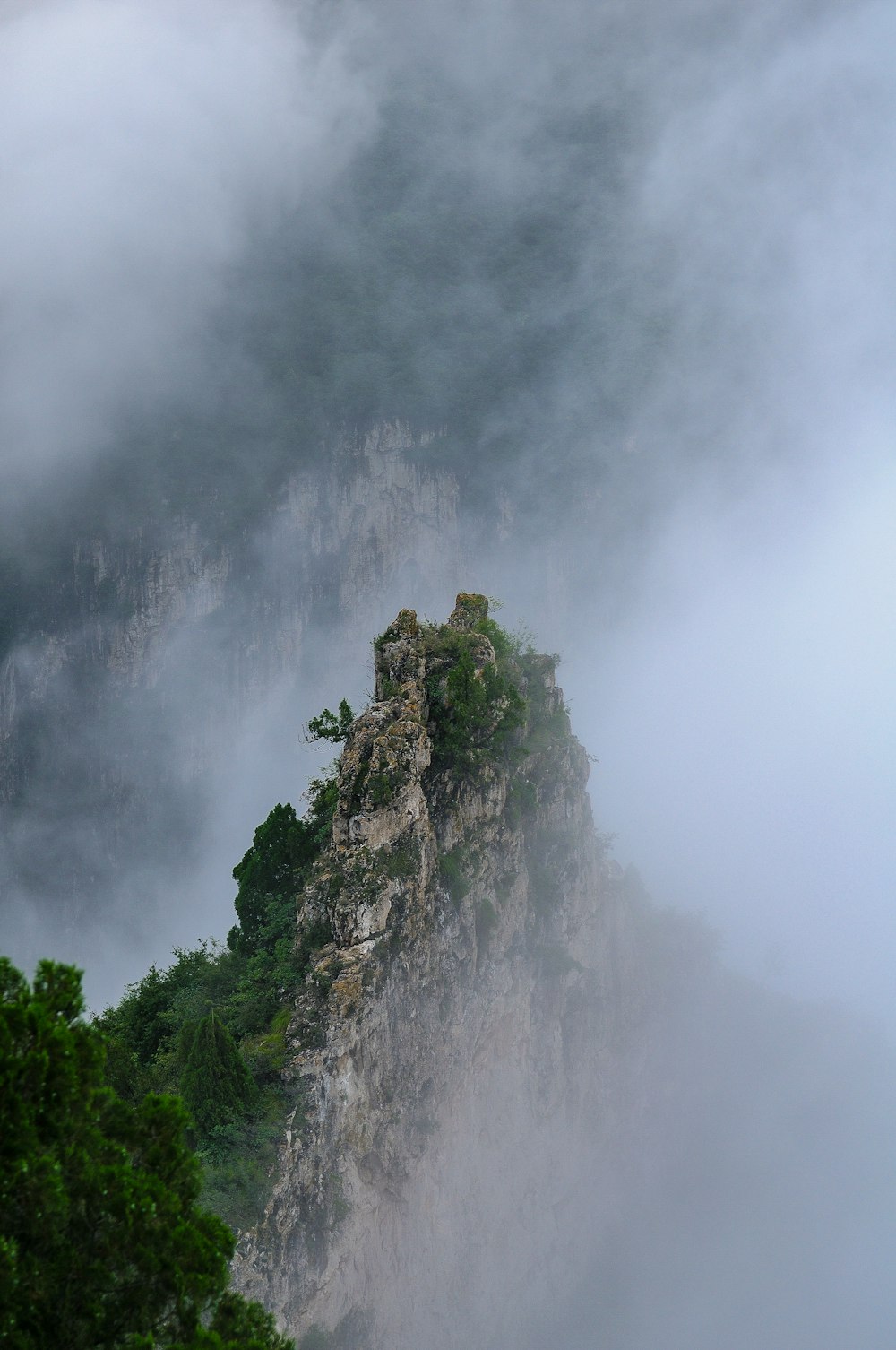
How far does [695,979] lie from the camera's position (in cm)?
7444

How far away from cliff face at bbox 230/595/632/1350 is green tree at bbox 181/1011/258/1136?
97.4 inches

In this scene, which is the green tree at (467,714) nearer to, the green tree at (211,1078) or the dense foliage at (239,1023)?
the dense foliage at (239,1023)

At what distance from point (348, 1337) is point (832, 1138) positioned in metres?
54.6

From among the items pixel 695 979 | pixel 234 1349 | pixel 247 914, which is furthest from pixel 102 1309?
pixel 695 979

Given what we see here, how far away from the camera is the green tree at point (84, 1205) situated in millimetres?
12023

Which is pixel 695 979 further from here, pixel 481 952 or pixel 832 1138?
pixel 481 952

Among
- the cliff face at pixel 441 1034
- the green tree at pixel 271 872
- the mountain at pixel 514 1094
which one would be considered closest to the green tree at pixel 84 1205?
the mountain at pixel 514 1094

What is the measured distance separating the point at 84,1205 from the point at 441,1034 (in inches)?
1129

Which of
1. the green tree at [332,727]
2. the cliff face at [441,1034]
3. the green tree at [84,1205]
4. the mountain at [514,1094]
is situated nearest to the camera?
the green tree at [84,1205]

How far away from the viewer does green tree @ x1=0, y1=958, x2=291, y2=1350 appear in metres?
12.0

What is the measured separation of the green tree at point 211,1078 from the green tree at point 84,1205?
15.0m

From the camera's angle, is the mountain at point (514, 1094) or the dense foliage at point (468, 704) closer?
the mountain at point (514, 1094)

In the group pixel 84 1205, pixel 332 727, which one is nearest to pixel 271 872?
pixel 332 727

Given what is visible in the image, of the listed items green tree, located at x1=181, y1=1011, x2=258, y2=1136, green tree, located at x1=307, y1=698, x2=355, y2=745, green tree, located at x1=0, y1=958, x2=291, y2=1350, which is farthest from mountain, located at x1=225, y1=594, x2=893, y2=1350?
green tree, located at x1=0, y1=958, x2=291, y2=1350
